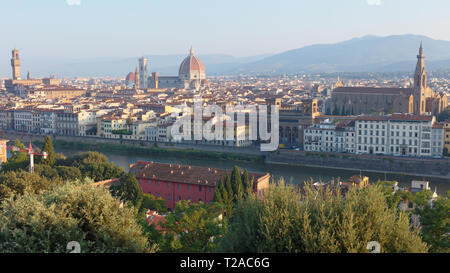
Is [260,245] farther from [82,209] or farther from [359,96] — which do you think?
[359,96]

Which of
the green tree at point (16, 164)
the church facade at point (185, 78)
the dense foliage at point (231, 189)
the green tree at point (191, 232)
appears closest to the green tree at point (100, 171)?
the green tree at point (16, 164)

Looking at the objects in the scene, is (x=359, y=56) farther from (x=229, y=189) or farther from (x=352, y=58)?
(x=229, y=189)

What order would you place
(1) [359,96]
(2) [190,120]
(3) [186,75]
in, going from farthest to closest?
(3) [186,75] → (1) [359,96] → (2) [190,120]

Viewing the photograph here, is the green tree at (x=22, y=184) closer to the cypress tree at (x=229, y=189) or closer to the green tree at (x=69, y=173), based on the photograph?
the cypress tree at (x=229, y=189)

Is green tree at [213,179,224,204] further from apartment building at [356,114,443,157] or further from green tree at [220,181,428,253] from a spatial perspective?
apartment building at [356,114,443,157]

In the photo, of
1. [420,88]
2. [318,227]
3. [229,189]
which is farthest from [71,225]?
[420,88]

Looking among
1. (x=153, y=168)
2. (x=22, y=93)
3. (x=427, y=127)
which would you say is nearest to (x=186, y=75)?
(x=22, y=93)
